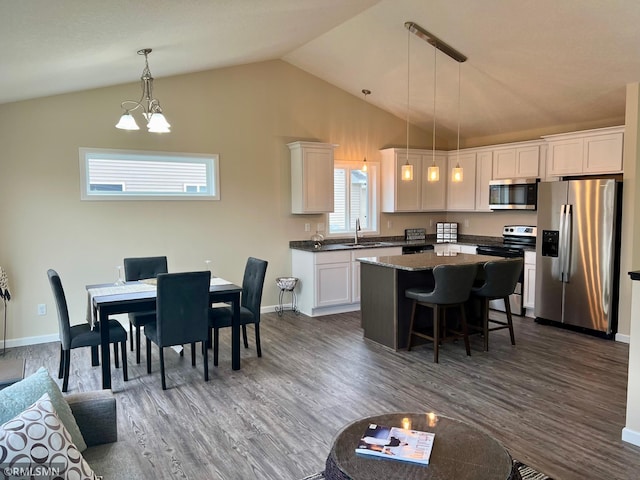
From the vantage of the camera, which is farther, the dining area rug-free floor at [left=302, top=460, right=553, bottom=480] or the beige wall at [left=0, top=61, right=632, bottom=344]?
the beige wall at [left=0, top=61, right=632, bottom=344]

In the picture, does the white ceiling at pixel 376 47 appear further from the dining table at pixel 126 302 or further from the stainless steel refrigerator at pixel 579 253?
the dining table at pixel 126 302

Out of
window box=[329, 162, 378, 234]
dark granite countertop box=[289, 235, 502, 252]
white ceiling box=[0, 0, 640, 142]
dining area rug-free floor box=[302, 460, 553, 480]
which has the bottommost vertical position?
dining area rug-free floor box=[302, 460, 553, 480]

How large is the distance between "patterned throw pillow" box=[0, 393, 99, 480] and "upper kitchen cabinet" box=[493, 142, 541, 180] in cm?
616

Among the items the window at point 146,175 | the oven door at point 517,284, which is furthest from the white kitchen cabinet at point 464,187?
the window at point 146,175

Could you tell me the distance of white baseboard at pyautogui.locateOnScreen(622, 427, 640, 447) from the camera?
2891mm

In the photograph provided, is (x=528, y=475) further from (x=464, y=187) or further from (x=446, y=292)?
(x=464, y=187)

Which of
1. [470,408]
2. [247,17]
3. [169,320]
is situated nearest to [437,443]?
[470,408]

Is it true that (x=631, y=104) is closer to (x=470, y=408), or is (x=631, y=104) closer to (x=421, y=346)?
(x=421, y=346)

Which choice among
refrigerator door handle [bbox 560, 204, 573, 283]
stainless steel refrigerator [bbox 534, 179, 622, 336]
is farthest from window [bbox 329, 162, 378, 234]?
refrigerator door handle [bbox 560, 204, 573, 283]

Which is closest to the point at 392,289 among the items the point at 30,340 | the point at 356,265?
the point at 356,265

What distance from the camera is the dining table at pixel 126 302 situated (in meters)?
3.69

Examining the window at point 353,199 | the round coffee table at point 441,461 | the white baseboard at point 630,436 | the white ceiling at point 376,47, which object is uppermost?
the white ceiling at point 376,47

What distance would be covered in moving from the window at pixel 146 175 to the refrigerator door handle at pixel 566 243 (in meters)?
4.24

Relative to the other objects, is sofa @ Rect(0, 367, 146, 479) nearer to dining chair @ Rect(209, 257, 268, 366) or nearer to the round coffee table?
the round coffee table
